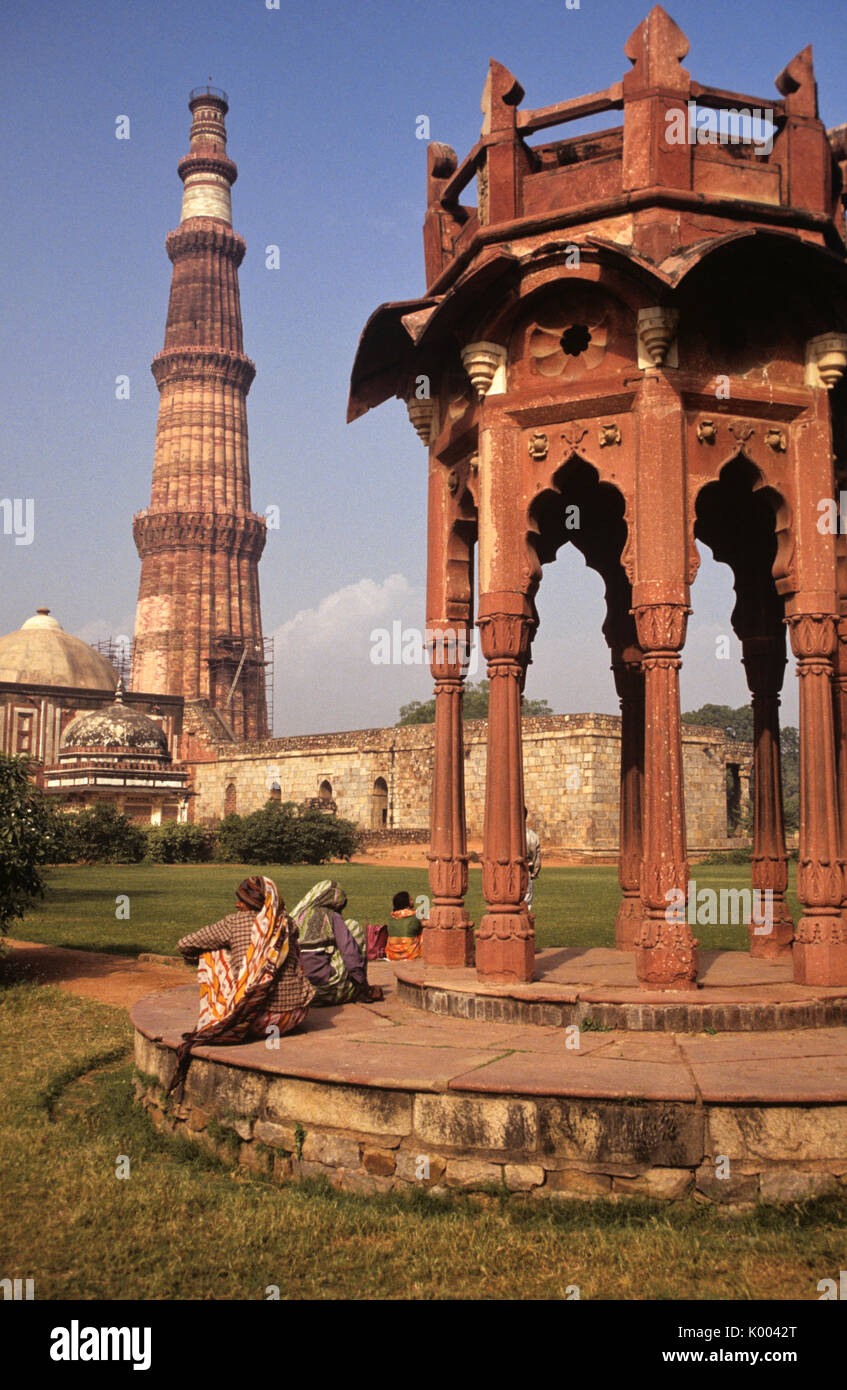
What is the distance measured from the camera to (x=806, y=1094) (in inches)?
170

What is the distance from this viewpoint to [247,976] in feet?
18.3

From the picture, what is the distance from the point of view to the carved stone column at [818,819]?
20.3 feet

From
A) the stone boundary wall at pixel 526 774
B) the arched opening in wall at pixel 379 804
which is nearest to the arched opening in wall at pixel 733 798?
the stone boundary wall at pixel 526 774

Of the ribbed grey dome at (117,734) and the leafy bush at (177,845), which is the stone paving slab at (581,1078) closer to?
the leafy bush at (177,845)

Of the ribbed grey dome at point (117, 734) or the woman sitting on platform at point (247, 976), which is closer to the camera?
the woman sitting on platform at point (247, 976)

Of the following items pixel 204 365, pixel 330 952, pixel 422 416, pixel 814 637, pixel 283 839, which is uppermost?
pixel 204 365

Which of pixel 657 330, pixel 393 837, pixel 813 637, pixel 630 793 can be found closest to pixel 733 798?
pixel 393 837

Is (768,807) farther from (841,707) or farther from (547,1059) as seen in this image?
(547,1059)

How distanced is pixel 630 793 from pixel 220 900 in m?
10.7

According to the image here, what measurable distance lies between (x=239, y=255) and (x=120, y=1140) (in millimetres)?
59141

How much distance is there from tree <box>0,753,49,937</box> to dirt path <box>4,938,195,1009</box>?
30.8 inches

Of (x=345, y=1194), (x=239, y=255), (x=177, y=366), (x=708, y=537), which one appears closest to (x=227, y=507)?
(x=177, y=366)

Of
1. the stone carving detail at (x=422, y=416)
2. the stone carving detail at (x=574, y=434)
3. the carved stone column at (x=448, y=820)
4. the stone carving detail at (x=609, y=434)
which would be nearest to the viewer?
the stone carving detail at (x=609, y=434)

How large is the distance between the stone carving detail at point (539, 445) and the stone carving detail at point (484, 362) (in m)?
0.43
